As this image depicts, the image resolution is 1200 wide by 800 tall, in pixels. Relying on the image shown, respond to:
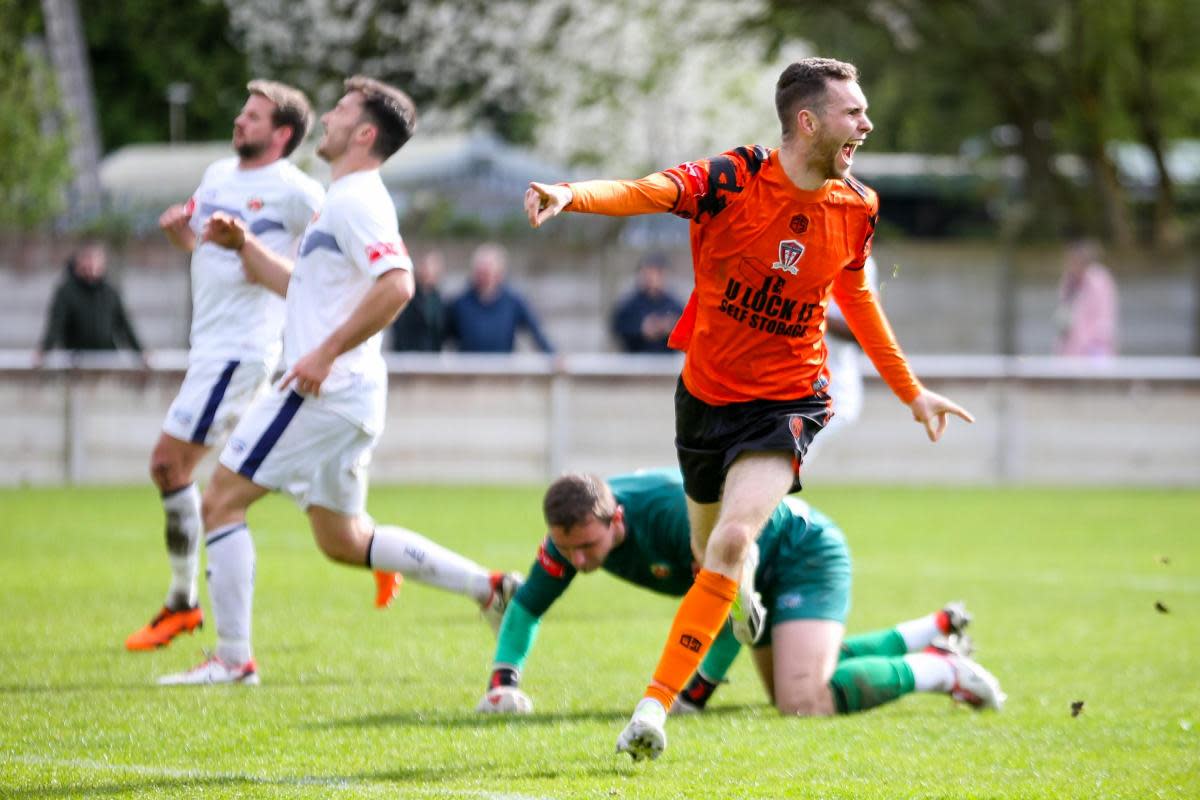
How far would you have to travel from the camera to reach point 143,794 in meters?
5.25

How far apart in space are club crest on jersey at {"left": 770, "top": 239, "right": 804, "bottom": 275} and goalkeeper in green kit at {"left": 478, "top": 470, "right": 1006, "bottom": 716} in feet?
3.83

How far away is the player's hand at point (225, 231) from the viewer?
7.46 m

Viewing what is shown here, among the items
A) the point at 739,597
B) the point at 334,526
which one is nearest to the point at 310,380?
the point at 334,526

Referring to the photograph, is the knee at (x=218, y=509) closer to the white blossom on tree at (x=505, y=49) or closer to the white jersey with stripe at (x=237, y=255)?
the white jersey with stripe at (x=237, y=255)

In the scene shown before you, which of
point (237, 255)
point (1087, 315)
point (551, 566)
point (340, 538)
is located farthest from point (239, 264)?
point (1087, 315)

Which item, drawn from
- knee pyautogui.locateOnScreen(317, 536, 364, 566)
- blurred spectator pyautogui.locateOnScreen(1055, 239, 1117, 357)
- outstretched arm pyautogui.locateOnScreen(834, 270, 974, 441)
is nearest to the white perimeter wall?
blurred spectator pyautogui.locateOnScreen(1055, 239, 1117, 357)

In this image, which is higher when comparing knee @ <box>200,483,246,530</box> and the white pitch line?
knee @ <box>200,483,246,530</box>

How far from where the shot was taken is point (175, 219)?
26.8ft

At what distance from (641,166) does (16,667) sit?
26118 mm

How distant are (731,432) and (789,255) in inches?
24.0

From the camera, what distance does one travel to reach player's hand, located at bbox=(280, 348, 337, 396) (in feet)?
23.2

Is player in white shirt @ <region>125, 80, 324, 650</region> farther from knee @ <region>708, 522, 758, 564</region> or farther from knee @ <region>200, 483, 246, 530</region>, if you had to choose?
knee @ <region>708, 522, 758, 564</region>

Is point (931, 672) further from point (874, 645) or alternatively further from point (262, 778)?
point (262, 778)

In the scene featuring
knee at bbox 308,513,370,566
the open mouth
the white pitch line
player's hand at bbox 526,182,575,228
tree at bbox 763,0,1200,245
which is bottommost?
the white pitch line
